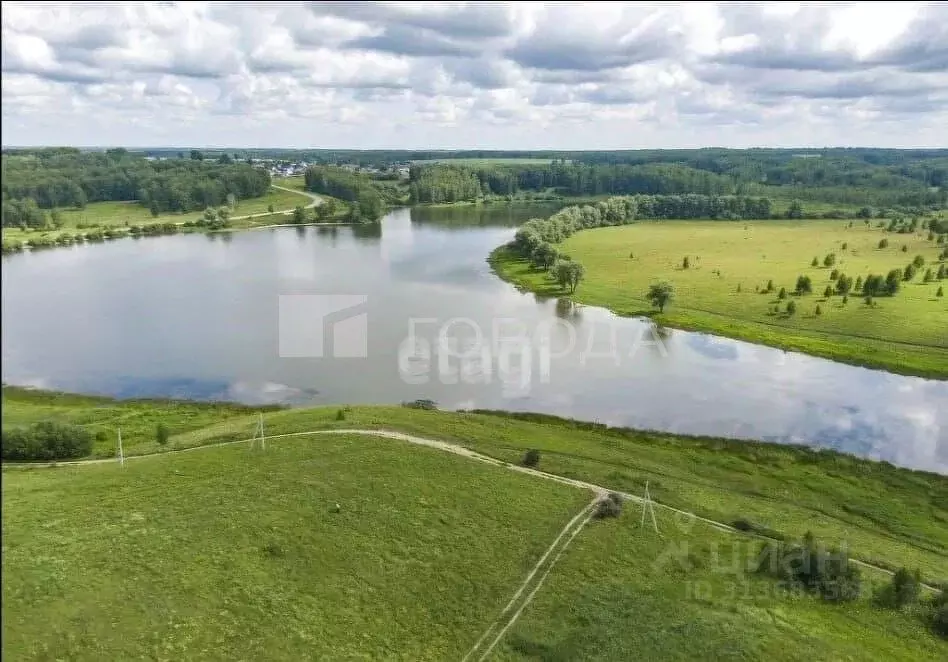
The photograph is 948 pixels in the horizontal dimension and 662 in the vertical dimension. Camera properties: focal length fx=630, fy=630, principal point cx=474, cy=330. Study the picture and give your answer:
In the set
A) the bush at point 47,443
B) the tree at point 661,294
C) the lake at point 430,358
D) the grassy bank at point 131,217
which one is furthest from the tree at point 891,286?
the grassy bank at point 131,217

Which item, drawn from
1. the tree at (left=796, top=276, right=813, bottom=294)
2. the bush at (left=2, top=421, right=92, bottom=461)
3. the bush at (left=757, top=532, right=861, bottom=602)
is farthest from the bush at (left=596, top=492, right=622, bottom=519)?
the tree at (left=796, top=276, right=813, bottom=294)

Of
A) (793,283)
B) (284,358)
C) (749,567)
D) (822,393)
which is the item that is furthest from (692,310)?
(749,567)

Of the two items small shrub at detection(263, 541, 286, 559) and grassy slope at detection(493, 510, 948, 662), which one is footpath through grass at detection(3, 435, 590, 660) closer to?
small shrub at detection(263, 541, 286, 559)

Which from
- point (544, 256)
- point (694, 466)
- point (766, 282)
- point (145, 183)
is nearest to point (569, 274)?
point (544, 256)

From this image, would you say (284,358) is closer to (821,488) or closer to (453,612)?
(453,612)

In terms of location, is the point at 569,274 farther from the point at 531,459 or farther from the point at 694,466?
the point at 531,459

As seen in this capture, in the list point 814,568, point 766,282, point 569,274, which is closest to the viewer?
point 814,568
